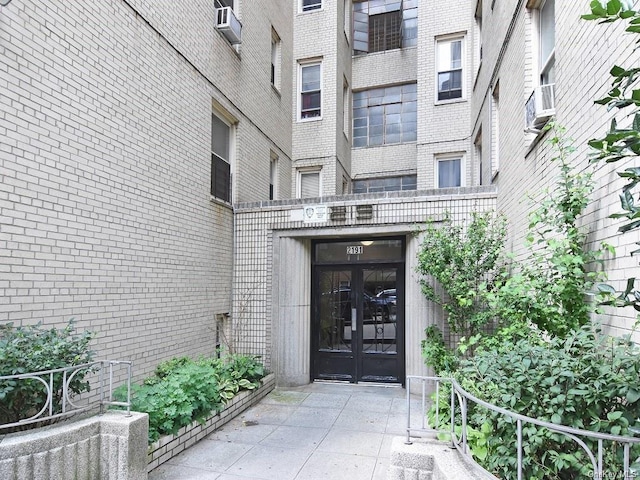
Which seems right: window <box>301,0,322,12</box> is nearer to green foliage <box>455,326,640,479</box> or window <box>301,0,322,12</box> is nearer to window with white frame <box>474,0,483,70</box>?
window with white frame <box>474,0,483,70</box>

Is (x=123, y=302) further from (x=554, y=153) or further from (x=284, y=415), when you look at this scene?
(x=554, y=153)

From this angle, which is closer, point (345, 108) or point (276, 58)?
point (276, 58)

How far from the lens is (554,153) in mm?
3828

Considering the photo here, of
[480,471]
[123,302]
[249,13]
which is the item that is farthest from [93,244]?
[249,13]

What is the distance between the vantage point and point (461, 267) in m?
5.85

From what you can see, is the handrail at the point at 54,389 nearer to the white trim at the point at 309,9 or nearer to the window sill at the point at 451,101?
the window sill at the point at 451,101

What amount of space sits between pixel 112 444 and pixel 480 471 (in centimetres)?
310

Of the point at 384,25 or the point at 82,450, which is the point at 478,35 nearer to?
the point at 384,25

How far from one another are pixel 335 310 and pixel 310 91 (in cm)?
692

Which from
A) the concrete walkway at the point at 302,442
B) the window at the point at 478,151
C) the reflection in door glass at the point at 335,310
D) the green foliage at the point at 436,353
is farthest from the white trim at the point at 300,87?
the concrete walkway at the point at 302,442

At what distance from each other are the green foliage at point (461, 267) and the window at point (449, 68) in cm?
603

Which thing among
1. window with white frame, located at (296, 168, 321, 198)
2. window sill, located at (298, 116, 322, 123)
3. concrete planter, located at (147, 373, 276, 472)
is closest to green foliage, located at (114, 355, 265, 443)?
concrete planter, located at (147, 373, 276, 472)

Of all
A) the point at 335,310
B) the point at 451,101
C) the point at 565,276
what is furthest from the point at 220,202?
the point at 451,101

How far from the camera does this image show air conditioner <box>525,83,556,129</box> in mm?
3916
